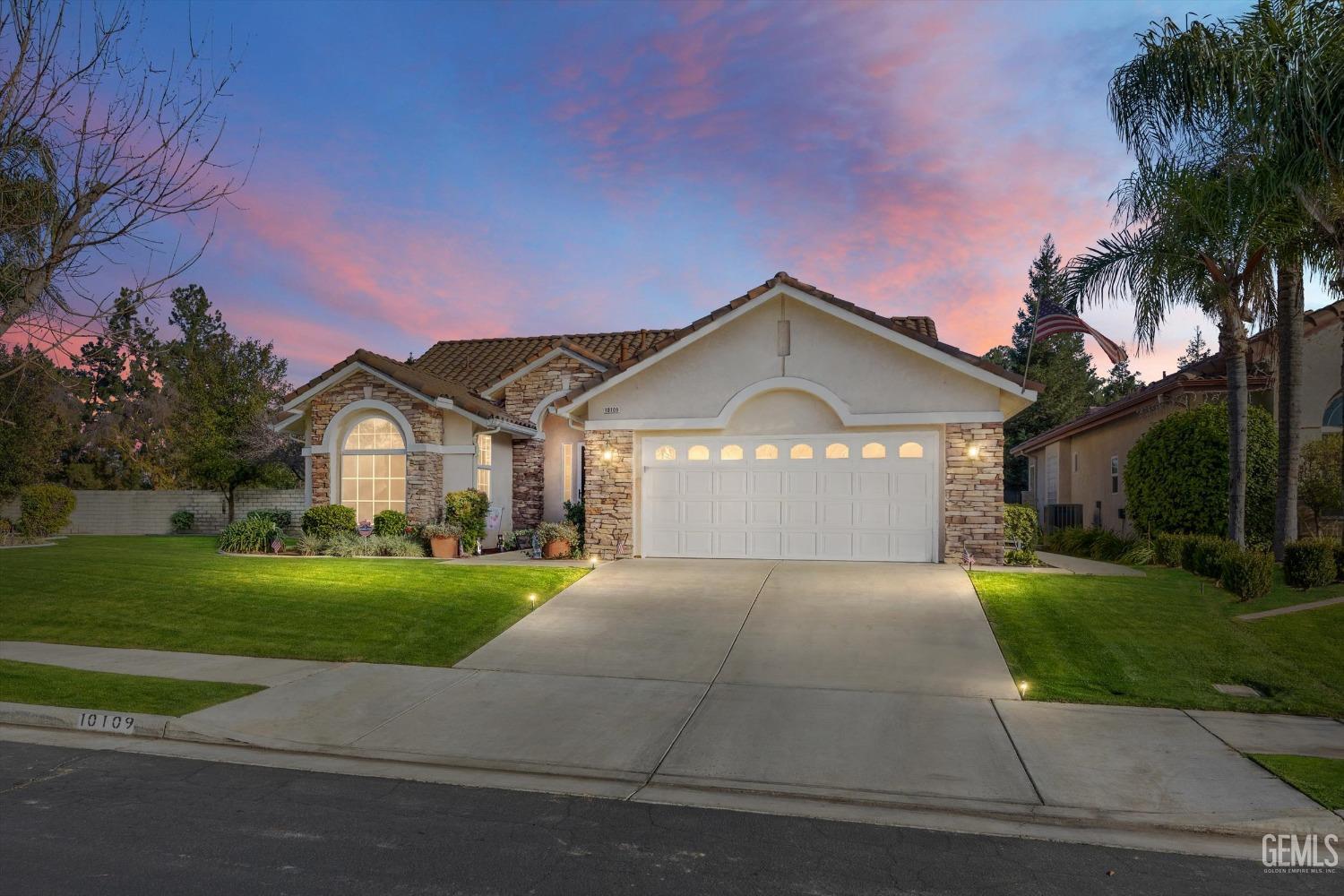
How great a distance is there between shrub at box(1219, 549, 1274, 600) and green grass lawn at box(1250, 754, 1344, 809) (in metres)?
6.01

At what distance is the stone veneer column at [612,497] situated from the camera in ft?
53.6

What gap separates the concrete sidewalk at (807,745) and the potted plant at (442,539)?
27.1ft

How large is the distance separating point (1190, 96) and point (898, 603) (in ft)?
29.8

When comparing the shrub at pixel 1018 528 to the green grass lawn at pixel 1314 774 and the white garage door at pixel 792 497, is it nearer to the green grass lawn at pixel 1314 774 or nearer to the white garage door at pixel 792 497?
the white garage door at pixel 792 497

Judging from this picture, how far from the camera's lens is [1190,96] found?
12305 millimetres

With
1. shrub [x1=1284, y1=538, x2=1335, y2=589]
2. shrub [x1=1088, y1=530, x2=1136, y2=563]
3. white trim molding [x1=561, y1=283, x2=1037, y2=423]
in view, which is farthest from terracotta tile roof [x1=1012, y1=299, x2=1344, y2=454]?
white trim molding [x1=561, y1=283, x2=1037, y2=423]

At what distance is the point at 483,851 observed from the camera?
4.84m

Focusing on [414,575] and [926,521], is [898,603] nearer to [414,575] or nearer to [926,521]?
[926,521]

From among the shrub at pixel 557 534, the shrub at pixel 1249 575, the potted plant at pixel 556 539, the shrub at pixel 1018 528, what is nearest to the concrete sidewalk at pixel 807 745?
the shrub at pixel 1249 575

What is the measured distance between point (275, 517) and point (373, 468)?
3.10m

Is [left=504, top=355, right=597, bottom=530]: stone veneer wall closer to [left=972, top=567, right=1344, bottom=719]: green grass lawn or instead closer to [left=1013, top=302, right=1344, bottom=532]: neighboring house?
[left=972, top=567, right=1344, bottom=719]: green grass lawn

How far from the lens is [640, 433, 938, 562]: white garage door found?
15156 mm

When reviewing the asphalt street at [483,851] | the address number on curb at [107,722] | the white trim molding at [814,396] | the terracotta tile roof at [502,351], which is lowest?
the address number on curb at [107,722]

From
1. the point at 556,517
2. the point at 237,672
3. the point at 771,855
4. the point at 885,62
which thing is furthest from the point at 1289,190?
the point at 556,517
